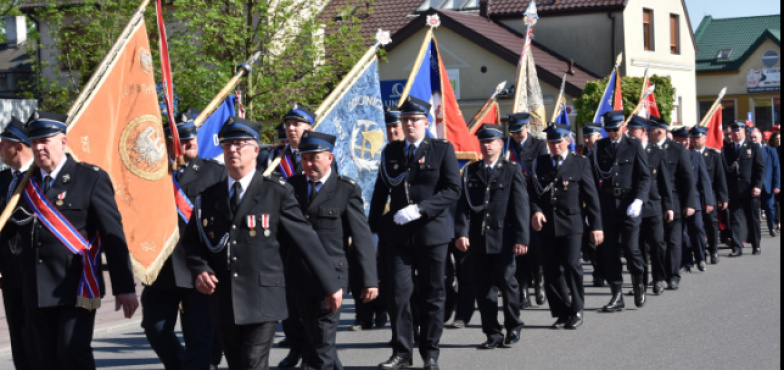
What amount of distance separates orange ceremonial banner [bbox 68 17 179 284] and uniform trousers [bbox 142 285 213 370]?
43 centimetres

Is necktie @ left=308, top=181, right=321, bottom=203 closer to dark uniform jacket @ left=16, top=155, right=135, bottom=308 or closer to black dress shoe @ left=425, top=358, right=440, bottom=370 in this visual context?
black dress shoe @ left=425, top=358, right=440, bottom=370

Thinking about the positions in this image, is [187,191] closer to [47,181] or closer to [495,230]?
[47,181]

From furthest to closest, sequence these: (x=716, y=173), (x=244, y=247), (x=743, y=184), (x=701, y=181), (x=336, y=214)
→ (x=743, y=184)
(x=716, y=173)
(x=701, y=181)
(x=336, y=214)
(x=244, y=247)

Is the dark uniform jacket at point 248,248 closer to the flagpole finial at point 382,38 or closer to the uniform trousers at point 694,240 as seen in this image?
the flagpole finial at point 382,38

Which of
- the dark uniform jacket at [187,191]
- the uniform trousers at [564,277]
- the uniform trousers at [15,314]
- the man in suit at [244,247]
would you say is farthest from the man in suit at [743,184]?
the man in suit at [244,247]

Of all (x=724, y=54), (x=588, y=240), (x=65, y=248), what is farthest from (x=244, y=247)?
(x=724, y=54)

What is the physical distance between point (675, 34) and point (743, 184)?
2953 cm

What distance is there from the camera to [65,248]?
21.5ft

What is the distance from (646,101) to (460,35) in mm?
22245

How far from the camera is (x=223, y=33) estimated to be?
22.1 metres

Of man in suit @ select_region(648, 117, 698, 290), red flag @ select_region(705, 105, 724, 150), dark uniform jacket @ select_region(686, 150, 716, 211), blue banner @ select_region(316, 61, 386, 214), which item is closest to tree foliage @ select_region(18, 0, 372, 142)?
red flag @ select_region(705, 105, 724, 150)

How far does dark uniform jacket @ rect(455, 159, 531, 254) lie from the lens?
9.98 meters

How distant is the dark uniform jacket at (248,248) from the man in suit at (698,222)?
997cm

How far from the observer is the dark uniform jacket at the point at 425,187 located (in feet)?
29.5
